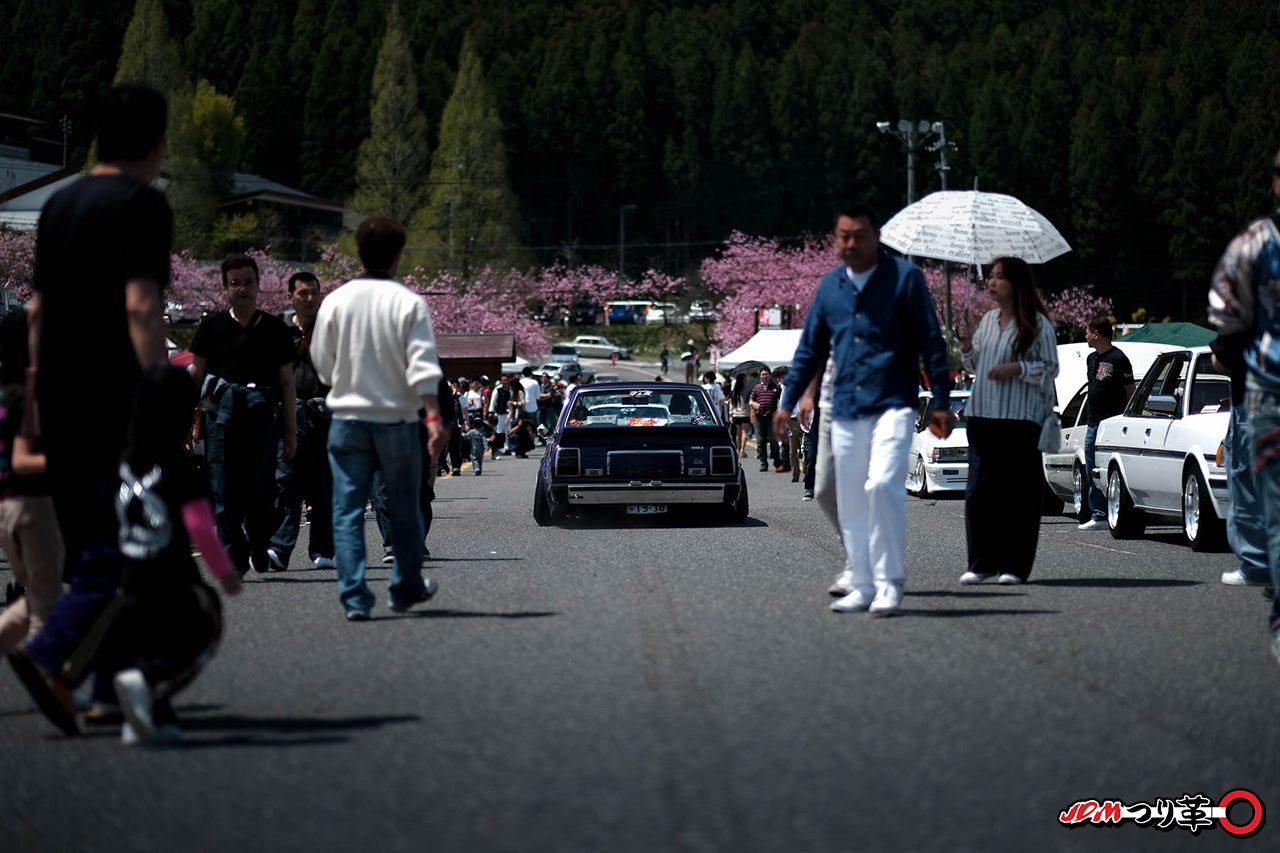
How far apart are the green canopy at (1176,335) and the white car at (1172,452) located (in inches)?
583

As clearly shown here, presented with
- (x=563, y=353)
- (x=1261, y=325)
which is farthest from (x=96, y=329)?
(x=563, y=353)

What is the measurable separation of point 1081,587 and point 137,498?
5891mm

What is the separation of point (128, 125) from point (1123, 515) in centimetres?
1051

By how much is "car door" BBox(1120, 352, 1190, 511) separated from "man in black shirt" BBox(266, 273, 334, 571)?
6.03 m

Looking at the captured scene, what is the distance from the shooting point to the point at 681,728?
5137mm

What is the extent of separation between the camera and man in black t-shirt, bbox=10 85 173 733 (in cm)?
525

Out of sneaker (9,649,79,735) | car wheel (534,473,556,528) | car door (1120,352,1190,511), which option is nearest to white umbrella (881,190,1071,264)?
car door (1120,352,1190,511)

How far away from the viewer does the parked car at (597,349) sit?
108 metres


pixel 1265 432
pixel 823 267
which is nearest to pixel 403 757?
pixel 1265 432

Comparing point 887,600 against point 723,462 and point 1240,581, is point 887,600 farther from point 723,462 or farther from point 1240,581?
point 723,462

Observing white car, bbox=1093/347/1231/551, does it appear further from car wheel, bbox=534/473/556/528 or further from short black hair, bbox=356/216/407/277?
short black hair, bbox=356/216/407/277

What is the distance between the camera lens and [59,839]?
13.3 feet

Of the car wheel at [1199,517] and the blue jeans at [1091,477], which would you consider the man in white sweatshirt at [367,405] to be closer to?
the car wheel at [1199,517]

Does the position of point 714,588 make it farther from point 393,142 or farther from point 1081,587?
point 393,142
